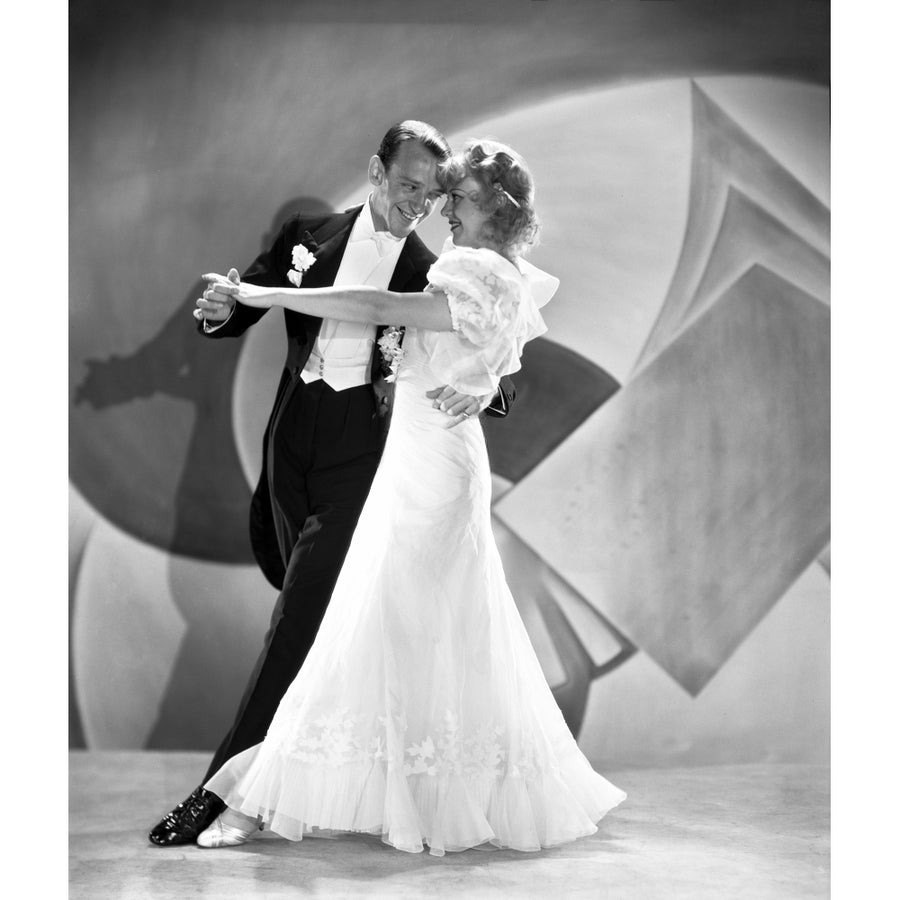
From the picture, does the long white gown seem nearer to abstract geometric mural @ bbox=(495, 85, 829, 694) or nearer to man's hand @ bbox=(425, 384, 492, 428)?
man's hand @ bbox=(425, 384, 492, 428)

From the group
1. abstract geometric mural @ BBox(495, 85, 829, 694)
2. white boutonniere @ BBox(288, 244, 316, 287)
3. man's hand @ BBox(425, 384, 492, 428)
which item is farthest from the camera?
abstract geometric mural @ BBox(495, 85, 829, 694)

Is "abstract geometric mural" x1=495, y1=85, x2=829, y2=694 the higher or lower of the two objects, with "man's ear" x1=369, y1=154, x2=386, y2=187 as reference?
lower

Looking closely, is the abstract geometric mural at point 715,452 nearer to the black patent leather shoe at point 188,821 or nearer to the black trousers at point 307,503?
the black trousers at point 307,503

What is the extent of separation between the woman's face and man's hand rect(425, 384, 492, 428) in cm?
40

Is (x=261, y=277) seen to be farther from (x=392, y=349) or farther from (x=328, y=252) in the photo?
(x=392, y=349)

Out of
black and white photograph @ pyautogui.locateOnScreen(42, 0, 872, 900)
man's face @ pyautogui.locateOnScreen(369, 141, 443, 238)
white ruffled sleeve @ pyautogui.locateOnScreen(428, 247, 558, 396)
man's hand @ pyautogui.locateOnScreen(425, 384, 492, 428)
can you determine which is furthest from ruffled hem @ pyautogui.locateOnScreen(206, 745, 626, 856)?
man's face @ pyautogui.locateOnScreen(369, 141, 443, 238)

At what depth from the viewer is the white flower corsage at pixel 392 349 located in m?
3.37

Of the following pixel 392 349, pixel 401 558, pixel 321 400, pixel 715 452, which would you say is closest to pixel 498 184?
pixel 392 349

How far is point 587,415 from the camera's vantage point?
14.0 feet

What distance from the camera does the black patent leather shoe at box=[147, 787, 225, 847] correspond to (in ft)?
10.9

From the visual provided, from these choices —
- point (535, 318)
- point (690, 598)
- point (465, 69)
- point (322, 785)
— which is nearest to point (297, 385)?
point (535, 318)

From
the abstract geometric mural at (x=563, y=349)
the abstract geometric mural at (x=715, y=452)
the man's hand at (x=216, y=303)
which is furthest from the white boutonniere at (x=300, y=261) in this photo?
the abstract geometric mural at (x=715, y=452)

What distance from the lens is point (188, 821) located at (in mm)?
3316

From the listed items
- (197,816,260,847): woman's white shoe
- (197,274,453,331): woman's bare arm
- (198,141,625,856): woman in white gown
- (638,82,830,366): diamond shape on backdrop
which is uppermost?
(638,82,830,366): diamond shape on backdrop
